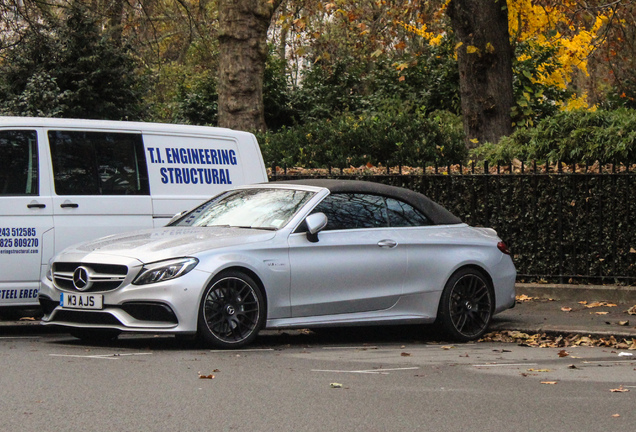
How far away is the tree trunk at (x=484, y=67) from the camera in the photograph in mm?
17688

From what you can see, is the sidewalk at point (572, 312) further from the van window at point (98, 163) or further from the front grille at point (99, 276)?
the front grille at point (99, 276)

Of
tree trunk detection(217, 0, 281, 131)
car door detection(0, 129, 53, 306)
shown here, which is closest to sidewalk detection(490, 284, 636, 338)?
car door detection(0, 129, 53, 306)

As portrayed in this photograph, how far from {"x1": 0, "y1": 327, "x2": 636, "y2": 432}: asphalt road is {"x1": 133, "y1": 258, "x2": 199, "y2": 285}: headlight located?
61 centimetres

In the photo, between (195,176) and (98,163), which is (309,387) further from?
(195,176)

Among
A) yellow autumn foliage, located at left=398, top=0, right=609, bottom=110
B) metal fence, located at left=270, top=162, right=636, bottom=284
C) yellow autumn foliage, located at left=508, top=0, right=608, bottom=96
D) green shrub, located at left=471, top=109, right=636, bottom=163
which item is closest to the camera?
metal fence, located at left=270, top=162, right=636, bottom=284

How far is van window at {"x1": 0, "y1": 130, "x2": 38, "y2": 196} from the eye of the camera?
9.87 meters

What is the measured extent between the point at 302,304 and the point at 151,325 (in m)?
1.38

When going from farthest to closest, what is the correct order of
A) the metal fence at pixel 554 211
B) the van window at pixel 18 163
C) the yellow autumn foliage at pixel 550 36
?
1. the yellow autumn foliage at pixel 550 36
2. the metal fence at pixel 554 211
3. the van window at pixel 18 163

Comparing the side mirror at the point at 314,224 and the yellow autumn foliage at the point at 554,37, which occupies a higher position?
the yellow autumn foliage at the point at 554,37

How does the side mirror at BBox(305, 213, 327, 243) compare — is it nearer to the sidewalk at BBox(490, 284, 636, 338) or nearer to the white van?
the white van

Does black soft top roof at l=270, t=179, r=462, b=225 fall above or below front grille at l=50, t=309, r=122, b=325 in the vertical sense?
above

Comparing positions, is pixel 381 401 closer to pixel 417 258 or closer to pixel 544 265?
pixel 417 258

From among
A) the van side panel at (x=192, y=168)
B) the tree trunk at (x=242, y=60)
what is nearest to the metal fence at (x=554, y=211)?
the van side panel at (x=192, y=168)

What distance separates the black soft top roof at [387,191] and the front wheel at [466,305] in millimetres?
610
